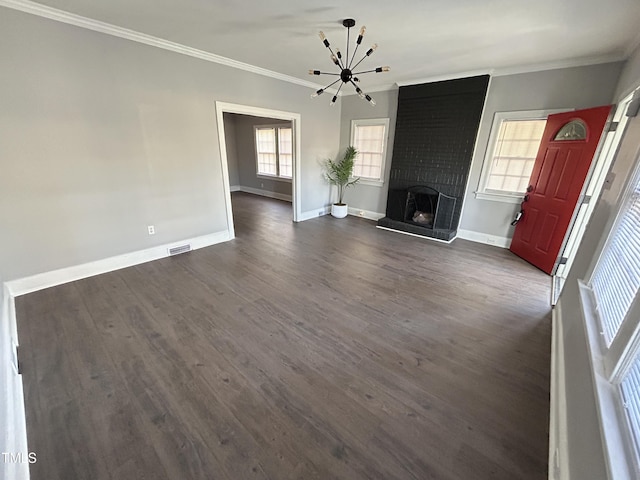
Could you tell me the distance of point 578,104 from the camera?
3.36 meters

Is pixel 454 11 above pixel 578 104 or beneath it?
above

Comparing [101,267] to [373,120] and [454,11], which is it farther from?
[373,120]

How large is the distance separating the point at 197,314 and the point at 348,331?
4.67ft

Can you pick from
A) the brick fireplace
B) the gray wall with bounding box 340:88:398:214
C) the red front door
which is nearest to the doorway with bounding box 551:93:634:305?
the red front door

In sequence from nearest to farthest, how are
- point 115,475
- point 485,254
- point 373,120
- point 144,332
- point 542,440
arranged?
point 115,475
point 542,440
point 144,332
point 485,254
point 373,120

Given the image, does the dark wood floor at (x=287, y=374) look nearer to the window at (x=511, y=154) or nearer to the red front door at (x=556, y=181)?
the red front door at (x=556, y=181)

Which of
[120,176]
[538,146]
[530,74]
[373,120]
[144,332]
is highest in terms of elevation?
[530,74]

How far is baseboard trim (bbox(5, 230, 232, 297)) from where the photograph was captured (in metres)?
2.71

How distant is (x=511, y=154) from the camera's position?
13.1 feet

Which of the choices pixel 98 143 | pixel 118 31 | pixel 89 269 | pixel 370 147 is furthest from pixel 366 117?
pixel 89 269

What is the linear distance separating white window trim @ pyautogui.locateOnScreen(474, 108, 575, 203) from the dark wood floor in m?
1.37

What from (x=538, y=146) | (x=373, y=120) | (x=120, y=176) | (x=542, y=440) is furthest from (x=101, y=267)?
(x=538, y=146)

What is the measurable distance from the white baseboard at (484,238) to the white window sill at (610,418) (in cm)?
321

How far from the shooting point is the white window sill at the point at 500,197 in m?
4.01
